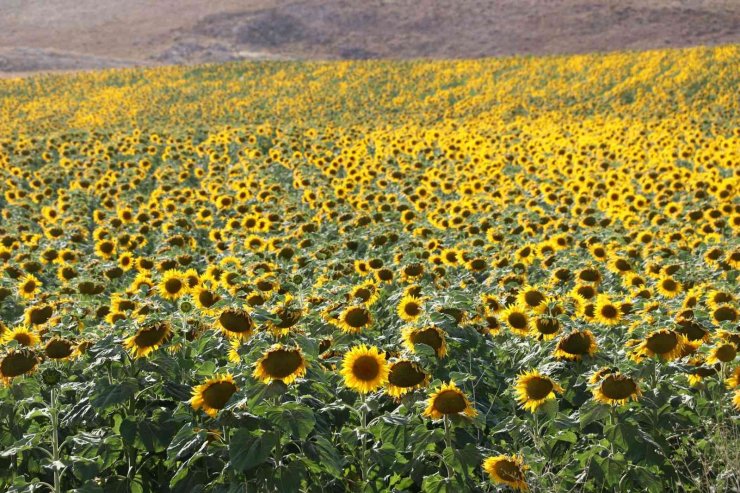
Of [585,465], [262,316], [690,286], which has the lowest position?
[690,286]

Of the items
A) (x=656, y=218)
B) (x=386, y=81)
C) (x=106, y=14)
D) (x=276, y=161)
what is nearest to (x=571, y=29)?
(x=386, y=81)

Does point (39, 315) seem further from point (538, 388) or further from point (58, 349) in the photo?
point (538, 388)

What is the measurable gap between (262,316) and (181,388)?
0.53 meters

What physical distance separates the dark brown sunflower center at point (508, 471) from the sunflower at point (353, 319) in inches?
54.7

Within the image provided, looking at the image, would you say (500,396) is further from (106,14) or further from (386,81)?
(106,14)

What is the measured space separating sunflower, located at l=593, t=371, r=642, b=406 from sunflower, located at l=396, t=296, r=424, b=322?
1.63 meters

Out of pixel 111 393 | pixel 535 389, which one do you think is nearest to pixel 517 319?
A: pixel 535 389

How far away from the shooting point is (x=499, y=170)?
12.7 metres

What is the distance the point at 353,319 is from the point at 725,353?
2091 millimetres

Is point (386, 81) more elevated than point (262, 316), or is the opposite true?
point (262, 316)

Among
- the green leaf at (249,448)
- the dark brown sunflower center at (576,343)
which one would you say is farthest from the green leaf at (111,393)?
the dark brown sunflower center at (576,343)

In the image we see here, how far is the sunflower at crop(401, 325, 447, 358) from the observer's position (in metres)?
3.89

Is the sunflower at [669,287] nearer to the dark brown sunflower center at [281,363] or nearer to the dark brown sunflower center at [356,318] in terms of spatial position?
the dark brown sunflower center at [356,318]

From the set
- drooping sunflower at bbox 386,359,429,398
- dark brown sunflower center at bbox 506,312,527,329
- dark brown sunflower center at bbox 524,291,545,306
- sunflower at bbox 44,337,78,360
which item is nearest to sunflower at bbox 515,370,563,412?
drooping sunflower at bbox 386,359,429,398
